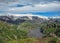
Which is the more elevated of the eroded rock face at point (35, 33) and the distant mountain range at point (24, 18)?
the distant mountain range at point (24, 18)

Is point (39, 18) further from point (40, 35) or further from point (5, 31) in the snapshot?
point (5, 31)

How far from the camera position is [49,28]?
6000 millimetres

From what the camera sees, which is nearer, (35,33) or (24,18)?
(35,33)

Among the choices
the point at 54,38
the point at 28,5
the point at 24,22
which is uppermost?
the point at 28,5

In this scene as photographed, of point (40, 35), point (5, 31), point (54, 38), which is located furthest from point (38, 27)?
point (5, 31)

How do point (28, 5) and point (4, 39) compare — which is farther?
point (28, 5)

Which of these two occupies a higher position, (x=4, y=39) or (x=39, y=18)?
(x=39, y=18)

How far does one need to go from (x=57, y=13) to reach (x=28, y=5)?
1.04 m

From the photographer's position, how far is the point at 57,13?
613 cm

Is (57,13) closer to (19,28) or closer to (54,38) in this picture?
(54,38)

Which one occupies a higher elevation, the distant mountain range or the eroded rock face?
the distant mountain range

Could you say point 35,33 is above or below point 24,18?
below

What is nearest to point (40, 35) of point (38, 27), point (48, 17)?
point (38, 27)

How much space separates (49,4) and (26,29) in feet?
3.90
